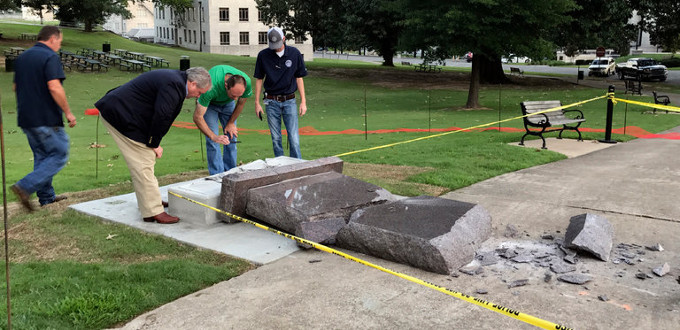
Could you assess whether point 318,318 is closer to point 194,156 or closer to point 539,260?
point 539,260

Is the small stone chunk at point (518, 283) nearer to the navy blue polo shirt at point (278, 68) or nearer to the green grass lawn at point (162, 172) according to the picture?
the green grass lawn at point (162, 172)

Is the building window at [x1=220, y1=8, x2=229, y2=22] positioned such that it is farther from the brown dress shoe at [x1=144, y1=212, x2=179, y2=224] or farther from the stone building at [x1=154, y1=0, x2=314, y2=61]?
the brown dress shoe at [x1=144, y1=212, x2=179, y2=224]

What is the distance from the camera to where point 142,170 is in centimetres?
589

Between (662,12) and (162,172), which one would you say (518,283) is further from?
(662,12)

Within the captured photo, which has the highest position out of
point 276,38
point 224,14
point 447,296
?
point 224,14

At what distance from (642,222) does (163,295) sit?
4759 millimetres

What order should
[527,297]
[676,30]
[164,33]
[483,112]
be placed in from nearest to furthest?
1. [527,297]
2. [483,112]
3. [676,30]
4. [164,33]

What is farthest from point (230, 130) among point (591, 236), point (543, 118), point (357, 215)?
point (543, 118)

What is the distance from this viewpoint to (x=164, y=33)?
93.9 metres

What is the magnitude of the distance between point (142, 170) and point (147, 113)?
0.57 metres

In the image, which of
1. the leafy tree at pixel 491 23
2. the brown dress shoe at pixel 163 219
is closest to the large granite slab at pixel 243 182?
the brown dress shoe at pixel 163 219

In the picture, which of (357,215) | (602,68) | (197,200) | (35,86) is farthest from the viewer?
(602,68)

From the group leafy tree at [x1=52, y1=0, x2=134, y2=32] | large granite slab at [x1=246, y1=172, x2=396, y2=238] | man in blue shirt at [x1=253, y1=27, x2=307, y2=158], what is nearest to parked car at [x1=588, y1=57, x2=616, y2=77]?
leafy tree at [x1=52, y1=0, x2=134, y2=32]

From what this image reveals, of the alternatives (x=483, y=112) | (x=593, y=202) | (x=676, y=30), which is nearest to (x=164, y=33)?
(x=676, y=30)
